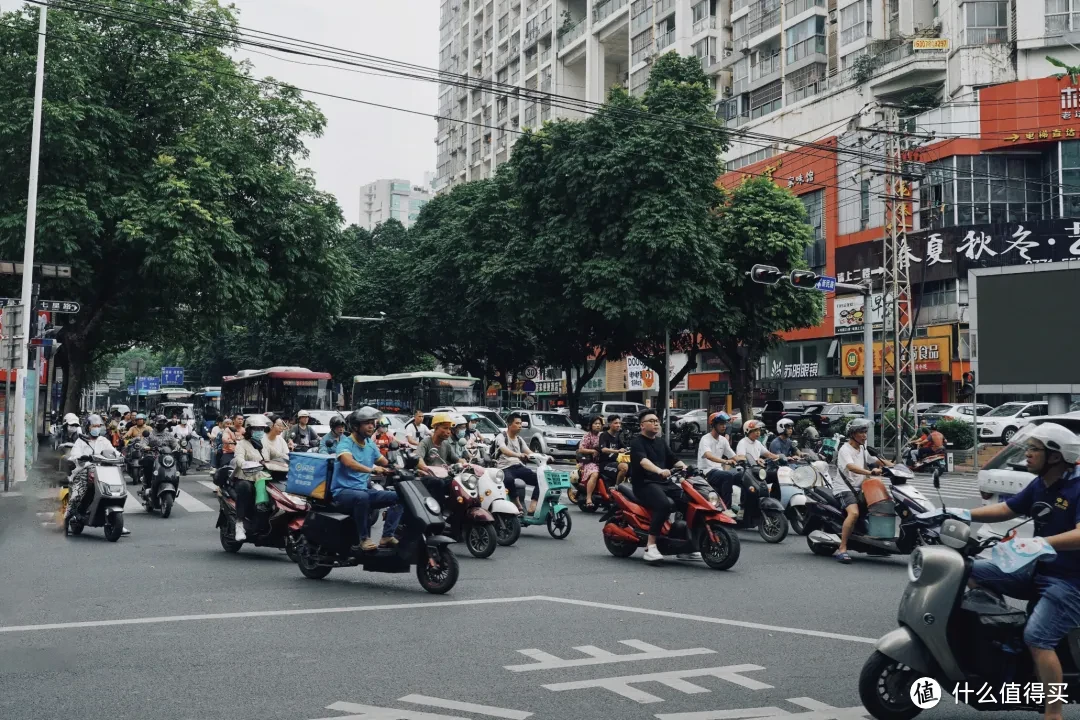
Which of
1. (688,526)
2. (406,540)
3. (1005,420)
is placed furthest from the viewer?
(1005,420)

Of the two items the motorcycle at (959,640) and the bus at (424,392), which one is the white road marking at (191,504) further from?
the bus at (424,392)

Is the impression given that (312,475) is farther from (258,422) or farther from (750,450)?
(750,450)

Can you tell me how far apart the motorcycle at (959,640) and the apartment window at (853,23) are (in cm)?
4452

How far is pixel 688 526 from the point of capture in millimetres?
10359

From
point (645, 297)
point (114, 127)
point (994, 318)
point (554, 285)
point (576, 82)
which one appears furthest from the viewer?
point (576, 82)

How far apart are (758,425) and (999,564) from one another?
833 centimetres

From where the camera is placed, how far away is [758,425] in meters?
A: 13.0

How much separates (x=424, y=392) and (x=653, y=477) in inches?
1097

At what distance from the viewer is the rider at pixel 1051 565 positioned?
455cm

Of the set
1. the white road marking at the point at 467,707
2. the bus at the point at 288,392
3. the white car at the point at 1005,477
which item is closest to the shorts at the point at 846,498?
the white car at the point at 1005,477

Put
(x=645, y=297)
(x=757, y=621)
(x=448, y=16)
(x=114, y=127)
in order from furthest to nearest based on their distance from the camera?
(x=448, y=16) → (x=645, y=297) → (x=114, y=127) → (x=757, y=621)

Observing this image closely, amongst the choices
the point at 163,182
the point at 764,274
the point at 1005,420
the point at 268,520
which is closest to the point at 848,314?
the point at 1005,420

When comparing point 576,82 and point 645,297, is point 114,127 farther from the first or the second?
point 576,82

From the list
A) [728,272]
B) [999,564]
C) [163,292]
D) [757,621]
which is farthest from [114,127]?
[999,564]
